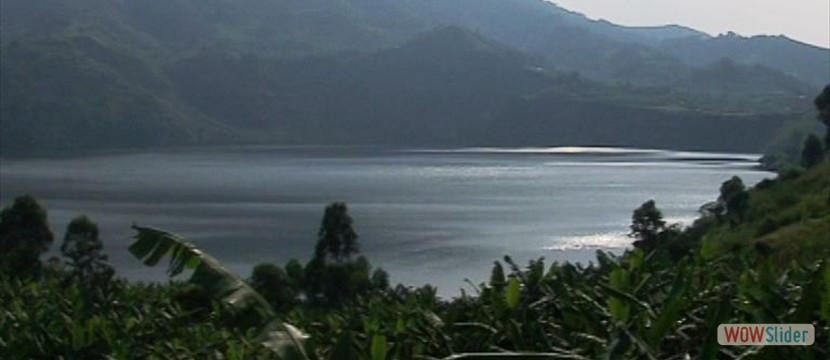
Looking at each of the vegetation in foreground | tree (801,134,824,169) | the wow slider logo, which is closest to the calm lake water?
tree (801,134,824,169)

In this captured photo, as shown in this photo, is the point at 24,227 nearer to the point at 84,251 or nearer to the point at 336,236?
the point at 84,251

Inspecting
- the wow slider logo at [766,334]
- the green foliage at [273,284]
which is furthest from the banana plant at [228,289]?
the green foliage at [273,284]

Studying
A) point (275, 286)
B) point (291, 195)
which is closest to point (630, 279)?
point (275, 286)

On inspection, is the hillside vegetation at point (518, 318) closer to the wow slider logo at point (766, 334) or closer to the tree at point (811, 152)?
the wow slider logo at point (766, 334)

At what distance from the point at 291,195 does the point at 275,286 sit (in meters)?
74.9

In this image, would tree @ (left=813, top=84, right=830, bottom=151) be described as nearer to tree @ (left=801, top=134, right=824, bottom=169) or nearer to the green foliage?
tree @ (left=801, top=134, right=824, bottom=169)

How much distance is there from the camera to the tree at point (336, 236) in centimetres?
4353

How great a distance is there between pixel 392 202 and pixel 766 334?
95471 millimetres

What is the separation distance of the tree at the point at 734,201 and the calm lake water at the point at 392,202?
8.05 m

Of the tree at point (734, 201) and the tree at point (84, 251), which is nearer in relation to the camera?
the tree at point (84, 251)

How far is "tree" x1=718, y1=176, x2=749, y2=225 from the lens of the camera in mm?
51969

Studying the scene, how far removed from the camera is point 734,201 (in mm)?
56312

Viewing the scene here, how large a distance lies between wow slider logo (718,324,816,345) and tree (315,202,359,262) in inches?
1533

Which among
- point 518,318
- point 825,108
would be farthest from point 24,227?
point 825,108
